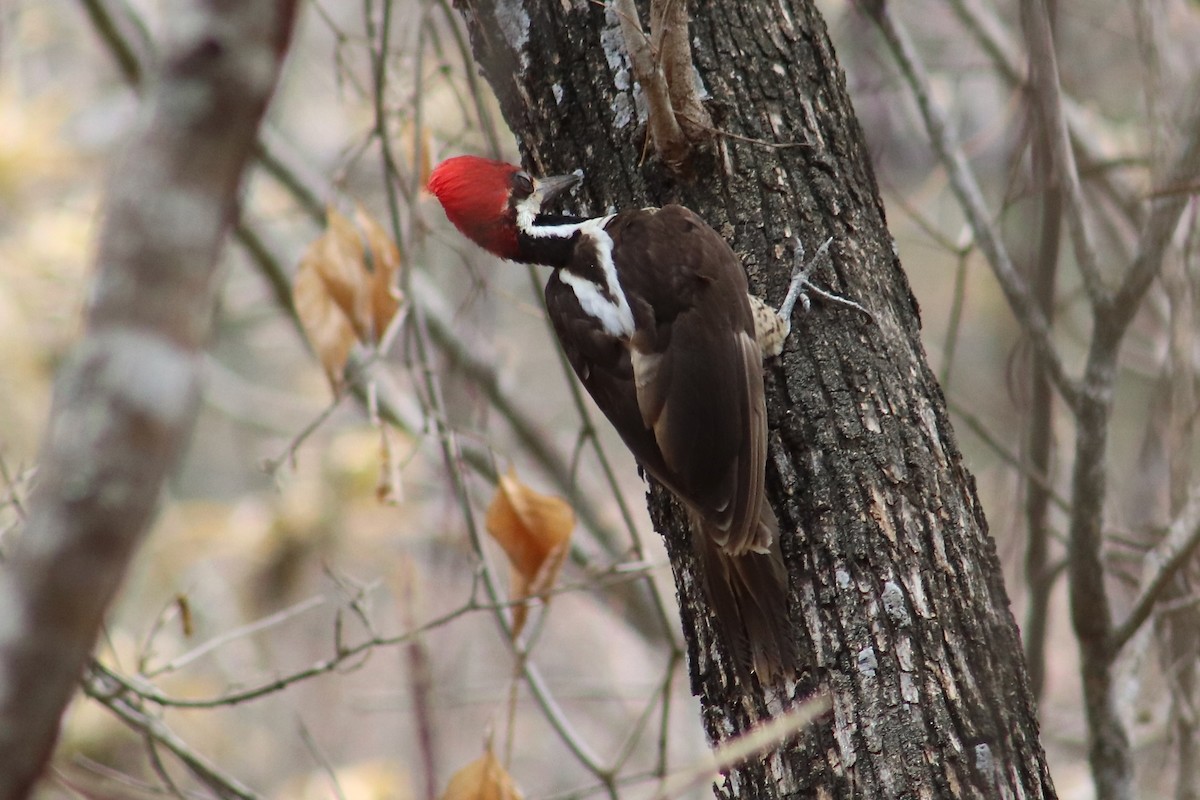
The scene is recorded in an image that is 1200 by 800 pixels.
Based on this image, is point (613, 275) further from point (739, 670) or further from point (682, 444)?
point (739, 670)

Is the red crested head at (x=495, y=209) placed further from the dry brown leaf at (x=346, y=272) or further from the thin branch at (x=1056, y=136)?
the thin branch at (x=1056, y=136)

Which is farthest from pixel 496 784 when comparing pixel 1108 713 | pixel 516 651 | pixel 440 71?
pixel 440 71

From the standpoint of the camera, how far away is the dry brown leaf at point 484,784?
10.6 feet

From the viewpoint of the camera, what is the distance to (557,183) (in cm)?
299

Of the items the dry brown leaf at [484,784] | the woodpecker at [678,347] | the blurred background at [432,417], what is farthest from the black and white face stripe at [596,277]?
the dry brown leaf at [484,784]

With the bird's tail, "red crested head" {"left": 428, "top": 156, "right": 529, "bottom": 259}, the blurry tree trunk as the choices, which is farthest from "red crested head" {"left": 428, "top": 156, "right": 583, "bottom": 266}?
the blurry tree trunk

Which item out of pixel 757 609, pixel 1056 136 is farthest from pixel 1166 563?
pixel 757 609

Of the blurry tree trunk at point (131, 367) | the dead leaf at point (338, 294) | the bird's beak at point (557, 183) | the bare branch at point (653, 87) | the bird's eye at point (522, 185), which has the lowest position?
the blurry tree trunk at point (131, 367)

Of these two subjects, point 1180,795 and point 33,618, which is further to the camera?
point 1180,795

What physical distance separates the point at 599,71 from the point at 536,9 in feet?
0.79

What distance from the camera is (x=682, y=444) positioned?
283 centimetres

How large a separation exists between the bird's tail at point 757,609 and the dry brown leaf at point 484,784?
103 cm

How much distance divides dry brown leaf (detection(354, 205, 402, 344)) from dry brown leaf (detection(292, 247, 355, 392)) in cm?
10

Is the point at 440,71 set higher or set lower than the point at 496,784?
higher
